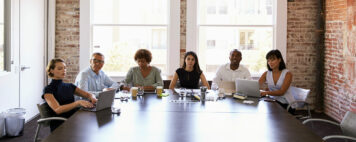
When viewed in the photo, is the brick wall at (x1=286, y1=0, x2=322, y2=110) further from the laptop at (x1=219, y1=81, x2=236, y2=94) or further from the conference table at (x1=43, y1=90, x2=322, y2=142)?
the conference table at (x1=43, y1=90, x2=322, y2=142)

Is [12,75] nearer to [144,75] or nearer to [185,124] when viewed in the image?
[144,75]

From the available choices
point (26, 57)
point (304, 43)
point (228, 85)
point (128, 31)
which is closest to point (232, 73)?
point (228, 85)

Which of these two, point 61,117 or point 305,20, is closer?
point 61,117

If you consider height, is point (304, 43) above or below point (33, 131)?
above

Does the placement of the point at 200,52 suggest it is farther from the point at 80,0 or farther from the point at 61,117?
the point at 61,117

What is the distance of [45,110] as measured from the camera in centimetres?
427

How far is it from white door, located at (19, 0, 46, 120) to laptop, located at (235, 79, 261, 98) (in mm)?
3329

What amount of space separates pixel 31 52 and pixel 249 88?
364 cm

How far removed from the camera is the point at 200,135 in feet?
10.9

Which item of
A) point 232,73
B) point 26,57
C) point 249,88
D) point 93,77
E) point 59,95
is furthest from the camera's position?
point 26,57

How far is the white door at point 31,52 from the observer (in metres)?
6.59

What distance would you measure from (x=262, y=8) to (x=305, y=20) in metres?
0.80

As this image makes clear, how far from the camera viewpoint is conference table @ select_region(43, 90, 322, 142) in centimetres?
322

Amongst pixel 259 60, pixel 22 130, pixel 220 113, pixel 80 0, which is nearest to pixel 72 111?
pixel 220 113
